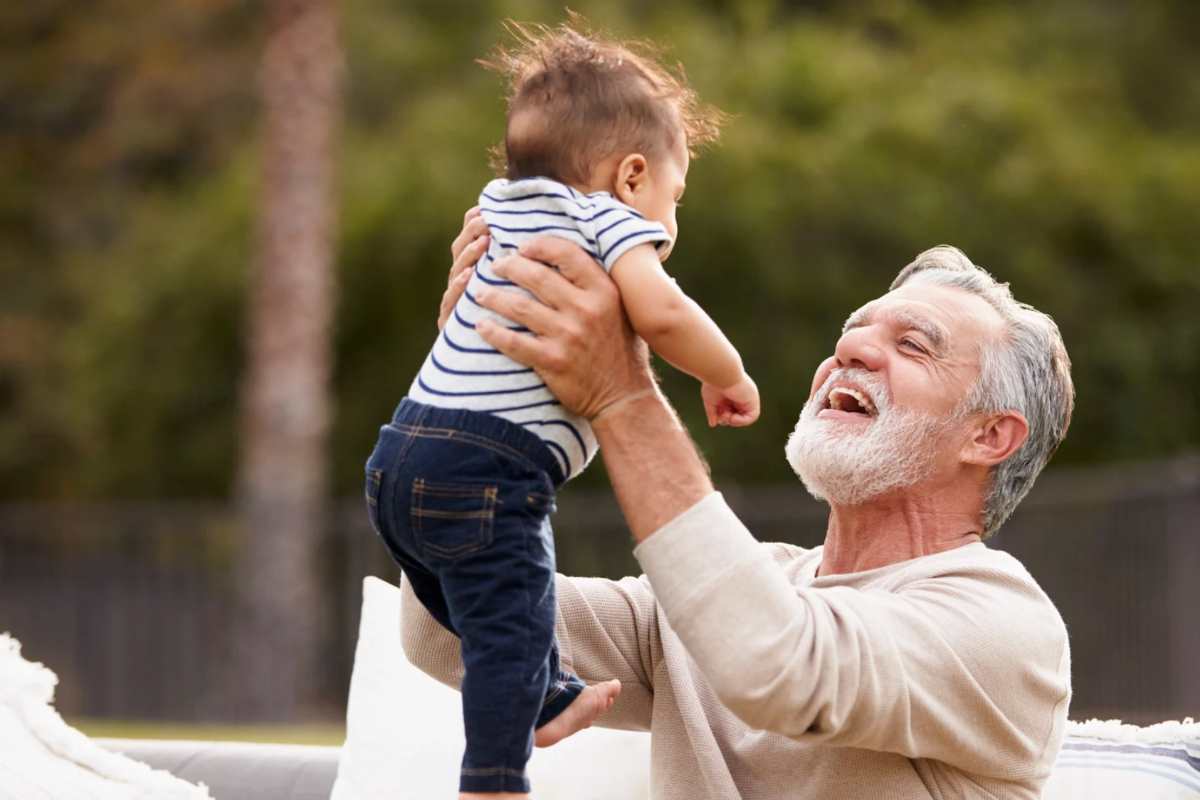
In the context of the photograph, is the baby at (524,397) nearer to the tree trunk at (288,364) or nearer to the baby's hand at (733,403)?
the baby's hand at (733,403)

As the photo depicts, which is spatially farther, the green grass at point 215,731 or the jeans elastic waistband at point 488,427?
the green grass at point 215,731

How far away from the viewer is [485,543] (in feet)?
7.06

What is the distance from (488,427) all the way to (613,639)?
0.84 meters

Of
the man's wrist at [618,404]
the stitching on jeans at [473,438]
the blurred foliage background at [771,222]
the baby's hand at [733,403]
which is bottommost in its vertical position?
the stitching on jeans at [473,438]

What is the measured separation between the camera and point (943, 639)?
95.0 inches

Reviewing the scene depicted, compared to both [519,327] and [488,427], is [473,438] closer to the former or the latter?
[488,427]

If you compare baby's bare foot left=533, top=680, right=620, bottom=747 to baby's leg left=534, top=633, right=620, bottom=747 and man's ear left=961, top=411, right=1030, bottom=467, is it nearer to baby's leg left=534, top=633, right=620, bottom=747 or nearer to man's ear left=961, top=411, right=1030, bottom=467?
baby's leg left=534, top=633, right=620, bottom=747

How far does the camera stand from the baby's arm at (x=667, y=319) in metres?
2.22

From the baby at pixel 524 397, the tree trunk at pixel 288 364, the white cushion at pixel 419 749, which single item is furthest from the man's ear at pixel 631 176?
the tree trunk at pixel 288 364

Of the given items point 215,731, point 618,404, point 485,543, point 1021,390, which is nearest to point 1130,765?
point 1021,390

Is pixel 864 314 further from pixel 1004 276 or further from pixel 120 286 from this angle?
pixel 120 286

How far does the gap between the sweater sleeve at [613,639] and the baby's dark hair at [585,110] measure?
34.1 inches

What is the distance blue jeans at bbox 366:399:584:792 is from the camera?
2.15 metres

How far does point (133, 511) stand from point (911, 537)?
9.13 metres
